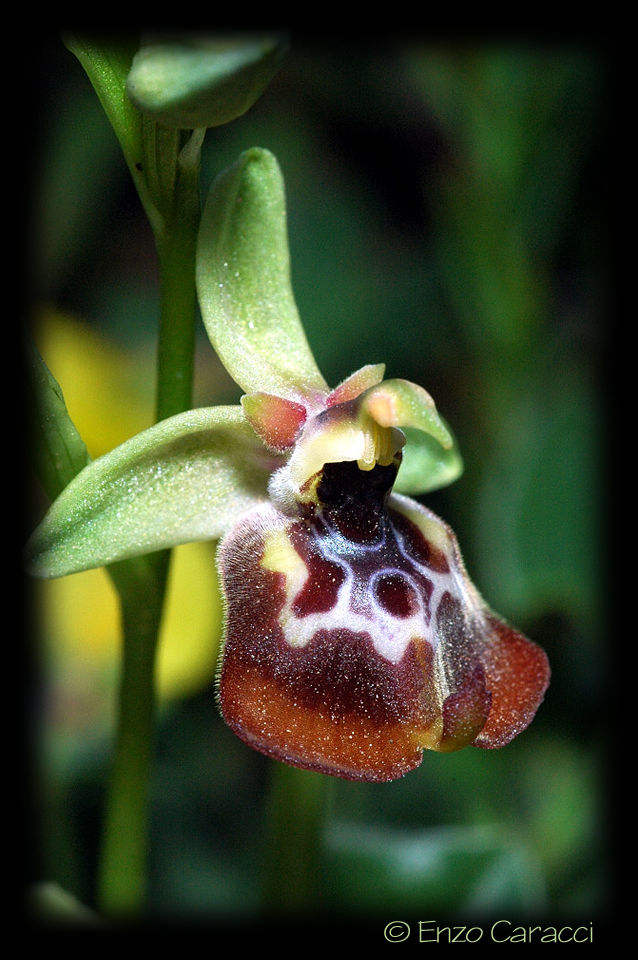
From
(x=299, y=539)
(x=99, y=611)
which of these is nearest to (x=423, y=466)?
(x=299, y=539)

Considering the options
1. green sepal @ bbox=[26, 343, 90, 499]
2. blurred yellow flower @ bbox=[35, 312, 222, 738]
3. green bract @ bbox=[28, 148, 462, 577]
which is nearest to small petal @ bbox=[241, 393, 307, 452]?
green bract @ bbox=[28, 148, 462, 577]

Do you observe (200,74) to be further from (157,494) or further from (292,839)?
(292,839)

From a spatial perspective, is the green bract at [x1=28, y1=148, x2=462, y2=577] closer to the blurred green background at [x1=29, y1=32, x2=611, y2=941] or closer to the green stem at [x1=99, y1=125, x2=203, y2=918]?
Answer: the green stem at [x1=99, y1=125, x2=203, y2=918]

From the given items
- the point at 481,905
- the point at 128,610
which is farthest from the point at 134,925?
the point at 481,905

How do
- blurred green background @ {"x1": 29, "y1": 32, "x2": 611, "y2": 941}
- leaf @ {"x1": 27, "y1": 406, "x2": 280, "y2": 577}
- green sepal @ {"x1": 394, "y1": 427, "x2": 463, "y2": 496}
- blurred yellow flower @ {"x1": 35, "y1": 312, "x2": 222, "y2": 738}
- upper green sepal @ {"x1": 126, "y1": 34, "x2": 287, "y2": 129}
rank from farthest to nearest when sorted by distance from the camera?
blurred yellow flower @ {"x1": 35, "y1": 312, "x2": 222, "y2": 738}
blurred green background @ {"x1": 29, "y1": 32, "x2": 611, "y2": 941}
green sepal @ {"x1": 394, "y1": 427, "x2": 463, "y2": 496}
leaf @ {"x1": 27, "y1": 406, "x2": 280, "y2": 577}
upper green sepal @ {"x1": 126, "y1": 34, "x2": 287, "y2": 129}

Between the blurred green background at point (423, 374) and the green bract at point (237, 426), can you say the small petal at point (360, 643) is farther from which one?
the blurred green background at point (423, 374)

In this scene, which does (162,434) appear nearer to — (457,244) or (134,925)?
(134,925)

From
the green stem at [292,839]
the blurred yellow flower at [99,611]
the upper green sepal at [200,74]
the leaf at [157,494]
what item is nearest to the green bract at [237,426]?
the leaf at [157,494]
